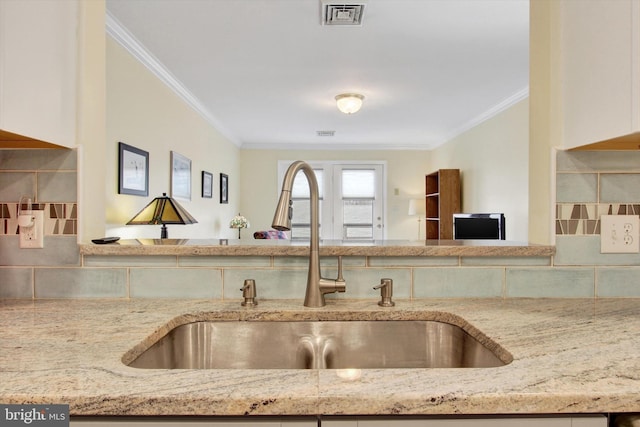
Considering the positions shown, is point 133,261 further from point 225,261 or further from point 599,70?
point 599,70

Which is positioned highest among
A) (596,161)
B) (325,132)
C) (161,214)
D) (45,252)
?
(325,132)

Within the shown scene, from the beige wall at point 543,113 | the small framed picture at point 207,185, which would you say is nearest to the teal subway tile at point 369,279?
the beige wall at point 543,113

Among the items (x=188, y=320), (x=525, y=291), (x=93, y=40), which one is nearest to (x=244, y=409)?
(x=188, y=320)

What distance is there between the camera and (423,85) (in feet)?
13.3

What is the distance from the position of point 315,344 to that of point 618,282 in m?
0.89

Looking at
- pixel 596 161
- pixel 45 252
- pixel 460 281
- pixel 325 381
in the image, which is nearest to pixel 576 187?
pixel 596 161

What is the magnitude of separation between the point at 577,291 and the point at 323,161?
6.63m

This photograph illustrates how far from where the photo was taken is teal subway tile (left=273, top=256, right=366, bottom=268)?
47.4 inches

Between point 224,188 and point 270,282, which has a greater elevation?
point 224,188

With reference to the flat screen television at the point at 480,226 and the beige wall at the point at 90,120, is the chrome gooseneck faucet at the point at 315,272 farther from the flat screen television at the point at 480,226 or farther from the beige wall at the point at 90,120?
the flat screen television at the point at 480,226

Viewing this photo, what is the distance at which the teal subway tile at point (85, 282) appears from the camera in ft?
3.93

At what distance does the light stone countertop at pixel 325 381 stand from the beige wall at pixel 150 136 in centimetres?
170

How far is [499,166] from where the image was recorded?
4734 millimetres

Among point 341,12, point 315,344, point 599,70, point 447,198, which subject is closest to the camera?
point 599,70
